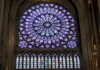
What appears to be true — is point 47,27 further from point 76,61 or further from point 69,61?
point 76,61

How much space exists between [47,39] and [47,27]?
1212mm

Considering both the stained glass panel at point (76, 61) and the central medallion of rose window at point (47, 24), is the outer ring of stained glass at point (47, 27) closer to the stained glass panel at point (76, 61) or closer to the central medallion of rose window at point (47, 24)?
the central medallion of rose window at point (47, 24)

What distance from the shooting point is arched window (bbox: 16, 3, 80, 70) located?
2100 cm

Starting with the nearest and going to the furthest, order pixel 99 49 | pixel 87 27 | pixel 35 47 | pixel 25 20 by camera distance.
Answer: pixel 99 49
pixel 87 27
pixel 35 47
pixel 25 20

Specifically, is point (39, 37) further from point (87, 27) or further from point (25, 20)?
point (87, 27)

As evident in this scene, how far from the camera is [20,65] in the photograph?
818 inches

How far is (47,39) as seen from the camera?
22.2 m

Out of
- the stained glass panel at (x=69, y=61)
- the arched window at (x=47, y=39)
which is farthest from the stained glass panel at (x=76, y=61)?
the stained glass panel at (x=69, y=61)

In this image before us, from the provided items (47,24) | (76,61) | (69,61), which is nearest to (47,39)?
(47,24)

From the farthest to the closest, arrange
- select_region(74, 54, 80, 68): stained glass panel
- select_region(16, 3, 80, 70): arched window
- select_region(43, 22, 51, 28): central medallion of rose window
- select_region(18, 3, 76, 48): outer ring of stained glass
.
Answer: select_region(43, 22, 51, 28): central medallion of rose window → select_region(18, 3, 76, 48): outer ring of stained glass → select_region(16, 3, 80, 70): arched window → select_region(74, 54, 80, 68): stained glass panel

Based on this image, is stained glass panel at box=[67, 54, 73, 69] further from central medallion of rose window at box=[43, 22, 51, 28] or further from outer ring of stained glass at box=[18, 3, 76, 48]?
central medallion of rose window at box=[43, 22, 51, 28]

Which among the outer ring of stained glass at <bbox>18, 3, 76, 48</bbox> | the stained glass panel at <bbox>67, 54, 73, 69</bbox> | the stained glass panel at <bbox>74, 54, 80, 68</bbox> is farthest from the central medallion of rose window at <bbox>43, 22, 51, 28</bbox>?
the stained glass panel at <bbox>74, 54, 80, 68</bbox>

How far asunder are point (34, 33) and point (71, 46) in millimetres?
3209

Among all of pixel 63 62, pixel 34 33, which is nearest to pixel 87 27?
pixel 63 62
